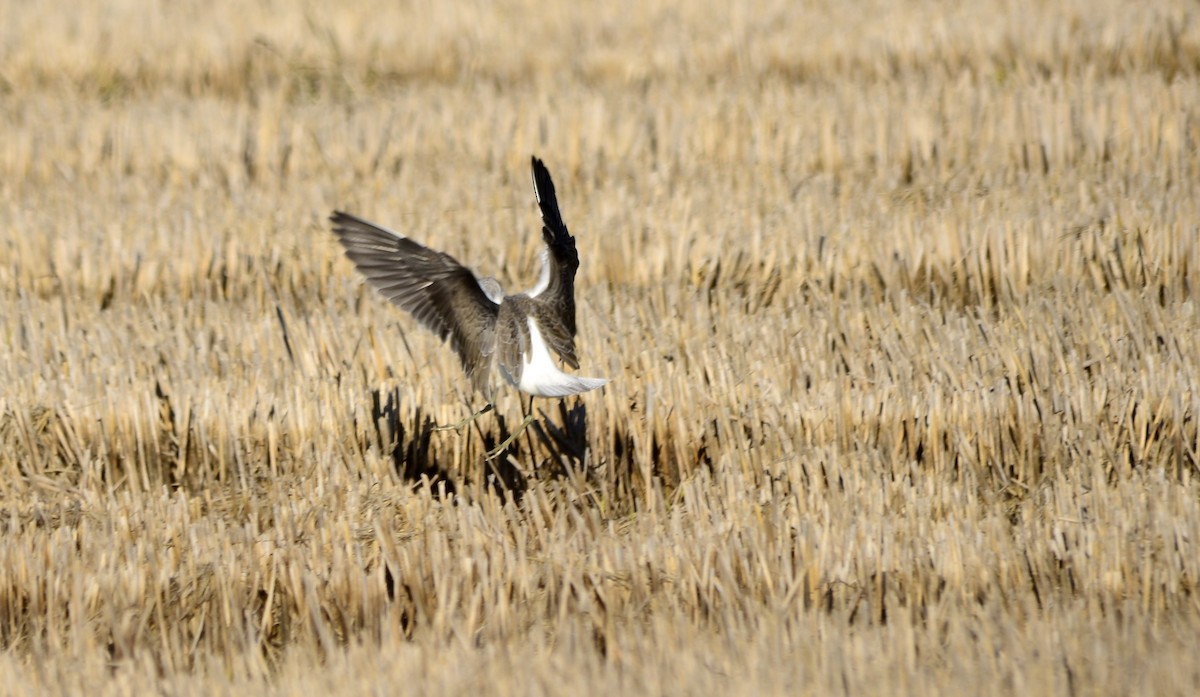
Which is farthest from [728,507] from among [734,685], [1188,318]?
[1188,318]

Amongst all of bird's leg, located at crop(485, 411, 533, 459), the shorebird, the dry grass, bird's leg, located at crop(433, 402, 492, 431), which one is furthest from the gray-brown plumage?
the dry grass

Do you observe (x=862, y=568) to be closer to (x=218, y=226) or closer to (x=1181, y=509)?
(x=1181, y=509)

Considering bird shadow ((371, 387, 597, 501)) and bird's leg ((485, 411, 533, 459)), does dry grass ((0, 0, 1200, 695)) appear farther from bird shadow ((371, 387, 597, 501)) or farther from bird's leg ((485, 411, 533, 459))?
bird's leg ((485, 411, 533, 459))

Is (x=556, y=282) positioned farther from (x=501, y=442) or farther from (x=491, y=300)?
(x=501, y=442)

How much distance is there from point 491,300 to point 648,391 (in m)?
0.64

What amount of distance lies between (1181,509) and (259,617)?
7.91 feet

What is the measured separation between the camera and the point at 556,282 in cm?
372

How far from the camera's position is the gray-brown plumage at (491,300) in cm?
359

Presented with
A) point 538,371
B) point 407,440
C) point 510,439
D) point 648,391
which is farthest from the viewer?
point 407,440

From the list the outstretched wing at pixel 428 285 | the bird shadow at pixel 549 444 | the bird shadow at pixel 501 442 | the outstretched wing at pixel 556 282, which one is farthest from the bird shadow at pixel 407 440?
the outstretched wing at pixel 556 282

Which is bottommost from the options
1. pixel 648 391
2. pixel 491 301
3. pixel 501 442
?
pixel 501 442

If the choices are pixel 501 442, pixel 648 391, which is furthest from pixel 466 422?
pixel 648 391

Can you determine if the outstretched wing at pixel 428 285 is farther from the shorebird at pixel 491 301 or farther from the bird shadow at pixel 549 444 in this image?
the bird shadow at pixel 549 444

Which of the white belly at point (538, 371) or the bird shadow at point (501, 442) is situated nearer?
the white belly at point (538, 371)
